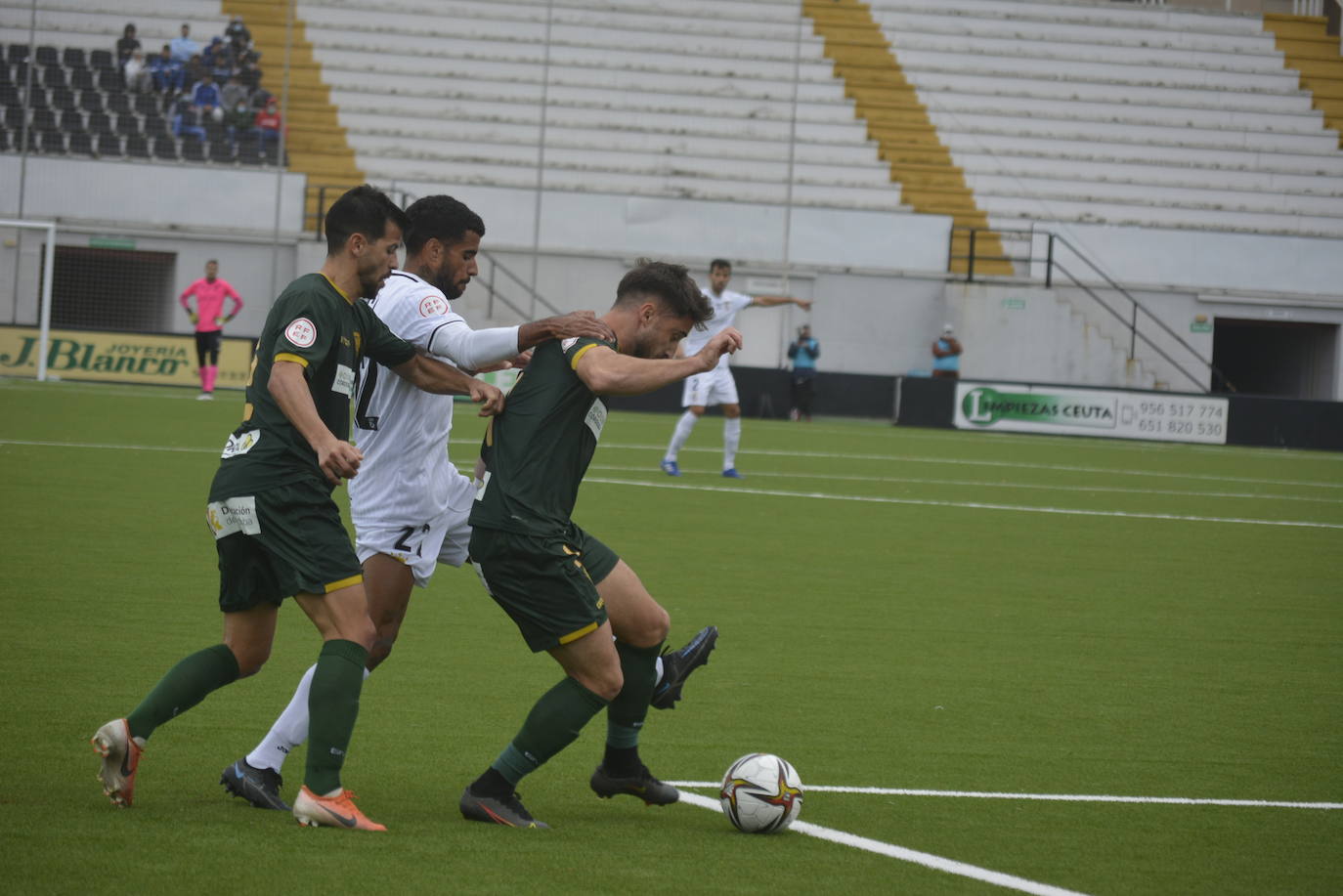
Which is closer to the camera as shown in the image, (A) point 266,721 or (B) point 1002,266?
(A) point 266,721

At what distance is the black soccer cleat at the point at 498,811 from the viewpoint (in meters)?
4.81

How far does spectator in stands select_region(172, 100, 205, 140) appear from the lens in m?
32.6

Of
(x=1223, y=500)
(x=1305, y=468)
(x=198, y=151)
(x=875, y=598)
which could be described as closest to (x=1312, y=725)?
(x=875, y=598)

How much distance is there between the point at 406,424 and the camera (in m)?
5.65

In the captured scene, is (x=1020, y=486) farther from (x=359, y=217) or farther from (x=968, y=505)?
(x=359, y=217)

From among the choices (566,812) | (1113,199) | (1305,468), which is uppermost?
(1113,199)

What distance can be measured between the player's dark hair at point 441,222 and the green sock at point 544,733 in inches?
70.0

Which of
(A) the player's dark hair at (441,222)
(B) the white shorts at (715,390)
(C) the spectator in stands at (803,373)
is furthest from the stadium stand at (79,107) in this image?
(A) the player's dark hair at (441,222)

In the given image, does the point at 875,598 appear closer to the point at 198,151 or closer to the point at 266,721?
the point at 266,721

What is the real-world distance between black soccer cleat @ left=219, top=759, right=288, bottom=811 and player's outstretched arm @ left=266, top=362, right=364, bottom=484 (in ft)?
3.17

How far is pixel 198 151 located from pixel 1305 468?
22.3m

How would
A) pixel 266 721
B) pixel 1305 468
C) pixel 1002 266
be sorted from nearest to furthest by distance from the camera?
pixel 266 721 < pixel 1305 468 < pixel 1002 266

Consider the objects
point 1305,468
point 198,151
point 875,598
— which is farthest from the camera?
point 198,151

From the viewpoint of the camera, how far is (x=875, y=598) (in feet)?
32.2
